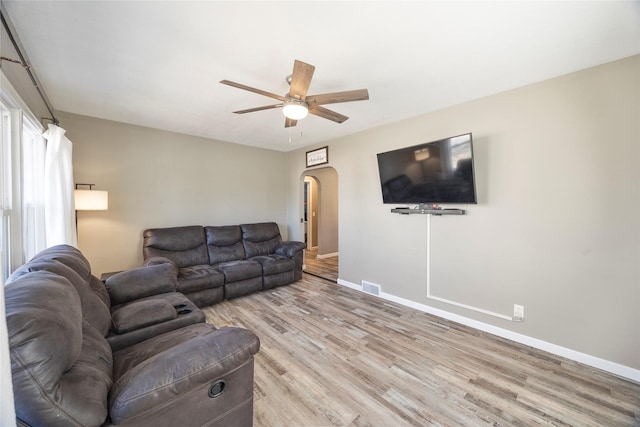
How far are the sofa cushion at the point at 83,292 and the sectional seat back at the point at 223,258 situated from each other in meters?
1.49

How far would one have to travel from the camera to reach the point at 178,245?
371 centimetres

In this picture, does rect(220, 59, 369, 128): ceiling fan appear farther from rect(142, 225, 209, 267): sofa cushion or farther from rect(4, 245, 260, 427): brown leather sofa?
rect(142, 225, 209, 267): sofa cushion

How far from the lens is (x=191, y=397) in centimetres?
113

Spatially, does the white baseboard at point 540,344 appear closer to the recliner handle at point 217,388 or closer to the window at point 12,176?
the recliner handle at point 217,388

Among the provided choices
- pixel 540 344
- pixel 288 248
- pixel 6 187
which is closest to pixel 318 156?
pixel 288 248

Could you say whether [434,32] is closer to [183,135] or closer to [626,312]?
[626,312]

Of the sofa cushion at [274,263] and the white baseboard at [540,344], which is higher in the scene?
the sofa cushion at [274,263]

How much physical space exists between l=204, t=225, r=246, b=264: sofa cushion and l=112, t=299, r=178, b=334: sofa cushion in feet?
6.59

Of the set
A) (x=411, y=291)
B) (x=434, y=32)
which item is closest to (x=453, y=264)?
(x=411, y=291)

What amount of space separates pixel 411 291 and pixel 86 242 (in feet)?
14.3

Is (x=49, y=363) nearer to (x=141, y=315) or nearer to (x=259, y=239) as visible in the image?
(x=141, y=315)

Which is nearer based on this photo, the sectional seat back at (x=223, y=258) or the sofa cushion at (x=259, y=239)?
the sectional seat back at (x=223, y=258)

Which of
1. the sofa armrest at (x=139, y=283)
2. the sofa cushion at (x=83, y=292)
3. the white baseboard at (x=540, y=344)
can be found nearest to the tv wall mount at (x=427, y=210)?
the white baseboard at (x=540, y=344)

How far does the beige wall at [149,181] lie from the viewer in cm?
335
